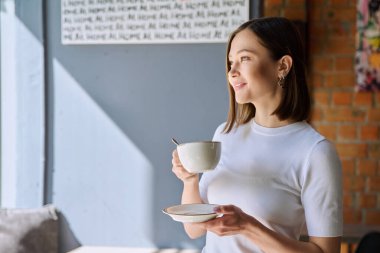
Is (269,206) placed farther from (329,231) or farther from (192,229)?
(192,229)

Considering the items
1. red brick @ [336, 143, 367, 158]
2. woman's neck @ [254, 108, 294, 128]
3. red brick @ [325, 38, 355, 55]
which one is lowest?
red brick @ [336, 143, 367, 158]

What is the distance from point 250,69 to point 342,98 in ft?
5.44

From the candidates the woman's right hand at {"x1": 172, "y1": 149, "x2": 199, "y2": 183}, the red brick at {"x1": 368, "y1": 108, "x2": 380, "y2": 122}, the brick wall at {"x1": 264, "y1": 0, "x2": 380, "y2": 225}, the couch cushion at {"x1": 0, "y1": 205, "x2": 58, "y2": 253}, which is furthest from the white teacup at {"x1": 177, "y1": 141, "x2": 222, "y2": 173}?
the red brick at {"x1": 368, "y1": 108, "x2": 380, "y2": 122}

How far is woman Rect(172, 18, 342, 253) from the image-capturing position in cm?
102

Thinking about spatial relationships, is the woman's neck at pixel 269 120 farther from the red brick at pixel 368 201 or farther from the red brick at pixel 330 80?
the red brick at pixel 368 201

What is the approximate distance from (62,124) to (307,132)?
3.46 ft

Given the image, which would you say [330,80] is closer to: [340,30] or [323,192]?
[340,30]

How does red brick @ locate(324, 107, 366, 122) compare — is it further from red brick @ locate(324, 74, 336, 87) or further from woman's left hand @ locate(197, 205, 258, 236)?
woman's left hand @ locate(197, 205, 258, 236)

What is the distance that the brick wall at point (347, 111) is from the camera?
8.44 feet

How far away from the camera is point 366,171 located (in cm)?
258

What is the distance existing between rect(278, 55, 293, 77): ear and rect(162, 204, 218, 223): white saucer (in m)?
0.37

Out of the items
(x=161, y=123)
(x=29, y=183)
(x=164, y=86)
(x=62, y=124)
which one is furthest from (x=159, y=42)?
(x=29, y=183)

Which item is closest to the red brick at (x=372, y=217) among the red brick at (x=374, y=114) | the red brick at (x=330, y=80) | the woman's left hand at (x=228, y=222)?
the red brick at (x=374, y=114)

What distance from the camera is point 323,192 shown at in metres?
1.02
